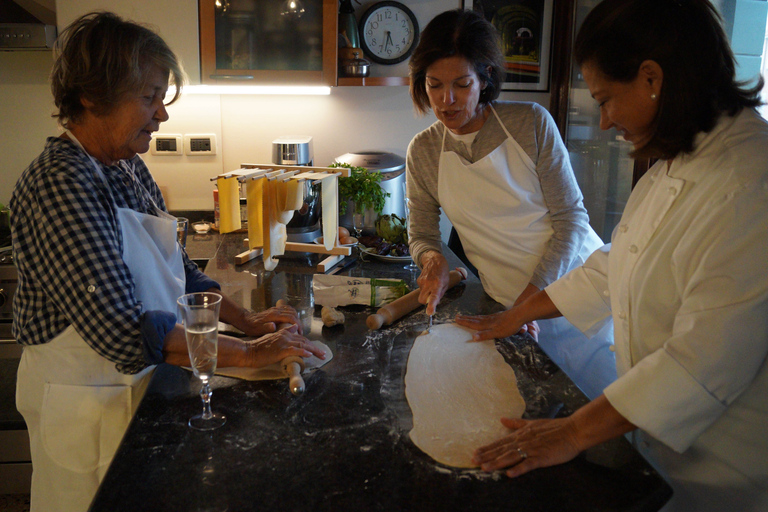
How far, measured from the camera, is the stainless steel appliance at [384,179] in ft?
8.31

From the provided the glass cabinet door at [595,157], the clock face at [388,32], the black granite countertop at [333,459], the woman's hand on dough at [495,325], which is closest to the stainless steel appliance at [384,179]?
the clock face at [388,32]

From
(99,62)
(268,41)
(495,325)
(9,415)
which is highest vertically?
(268,41)

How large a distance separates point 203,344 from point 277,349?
23 centimetres

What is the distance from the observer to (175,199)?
281cm

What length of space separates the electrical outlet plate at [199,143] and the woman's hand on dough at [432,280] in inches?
56.7

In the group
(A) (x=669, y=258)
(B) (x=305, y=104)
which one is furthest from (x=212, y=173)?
(A) (x=669, y=258)

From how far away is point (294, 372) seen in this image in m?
1.14

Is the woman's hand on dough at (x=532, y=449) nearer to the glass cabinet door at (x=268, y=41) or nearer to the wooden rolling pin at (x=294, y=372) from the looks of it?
the wooden rolling pin at (x=294, y=372)

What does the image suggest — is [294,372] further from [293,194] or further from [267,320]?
[293,194]

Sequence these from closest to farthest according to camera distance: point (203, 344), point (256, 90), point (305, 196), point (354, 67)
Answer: point (203, 344), point (305, 196), point (354, 67), point (256, 90)

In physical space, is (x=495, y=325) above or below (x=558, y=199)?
below

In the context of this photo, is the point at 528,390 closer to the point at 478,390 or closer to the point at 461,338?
the point at 478,390

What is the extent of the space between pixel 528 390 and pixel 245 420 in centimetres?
52

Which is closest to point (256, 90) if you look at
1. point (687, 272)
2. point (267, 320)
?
point (267, 320)
